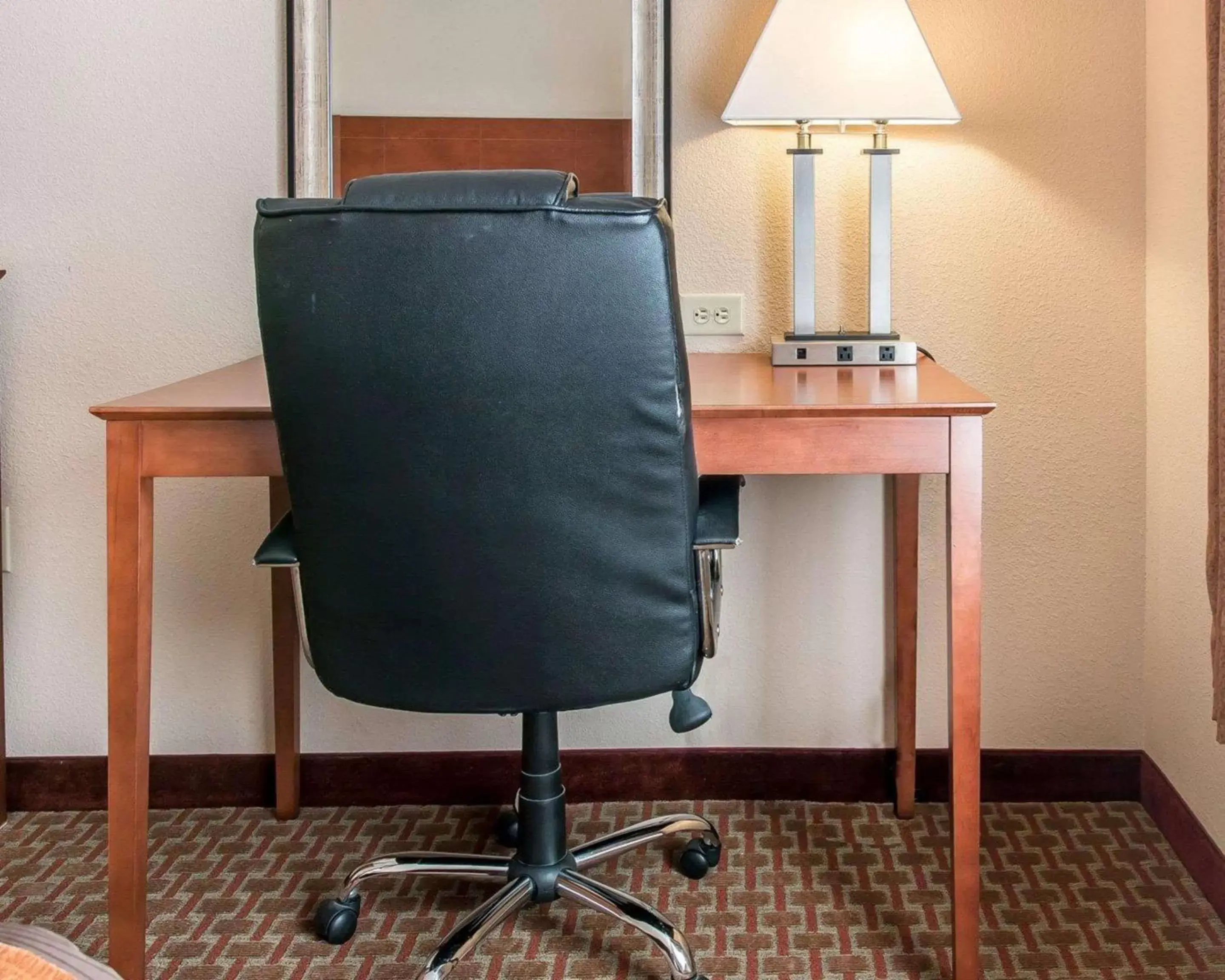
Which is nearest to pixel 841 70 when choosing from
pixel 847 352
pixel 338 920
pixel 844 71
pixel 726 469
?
pixel 844 71

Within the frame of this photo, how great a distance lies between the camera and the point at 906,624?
90.4 inches

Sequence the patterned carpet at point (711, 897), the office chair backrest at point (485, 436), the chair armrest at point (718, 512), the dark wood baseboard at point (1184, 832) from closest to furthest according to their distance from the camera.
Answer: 1. the office chair backrest at point (485, 436)
2. the chair armrest at point (718, 512)
3. the patterned carpet at point (711, 897)
4. the dark wood baseboard at point (1184, 832)

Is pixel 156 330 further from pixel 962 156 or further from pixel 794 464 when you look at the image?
pixel 962 156

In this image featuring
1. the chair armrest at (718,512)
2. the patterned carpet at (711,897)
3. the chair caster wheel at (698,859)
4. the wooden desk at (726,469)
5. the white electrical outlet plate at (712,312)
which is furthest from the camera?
the white electrical outlet plate at (712,312)

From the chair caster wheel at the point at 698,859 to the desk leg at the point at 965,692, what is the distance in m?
0.45

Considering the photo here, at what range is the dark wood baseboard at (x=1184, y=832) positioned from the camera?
1937mm

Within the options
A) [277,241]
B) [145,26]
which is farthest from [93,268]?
[277,241]

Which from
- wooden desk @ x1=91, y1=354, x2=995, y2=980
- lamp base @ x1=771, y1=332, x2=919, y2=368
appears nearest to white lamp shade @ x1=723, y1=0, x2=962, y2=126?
lamp base @ x1=771, y1=332, x2=919, y2=368

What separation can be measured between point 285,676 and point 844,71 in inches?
54.2

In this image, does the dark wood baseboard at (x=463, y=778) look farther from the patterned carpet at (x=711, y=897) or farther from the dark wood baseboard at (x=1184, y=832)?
the dark wood baseboard at (x=1184, y=832)

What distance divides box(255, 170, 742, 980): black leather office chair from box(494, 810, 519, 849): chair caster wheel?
0.64 meters

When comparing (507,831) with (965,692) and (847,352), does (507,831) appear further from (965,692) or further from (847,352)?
(847,352)

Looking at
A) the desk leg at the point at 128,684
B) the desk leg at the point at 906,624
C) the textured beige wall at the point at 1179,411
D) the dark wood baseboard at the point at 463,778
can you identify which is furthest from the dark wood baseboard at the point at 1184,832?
the desk leg at the point at 128,684

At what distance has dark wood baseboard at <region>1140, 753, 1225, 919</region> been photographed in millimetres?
1937
